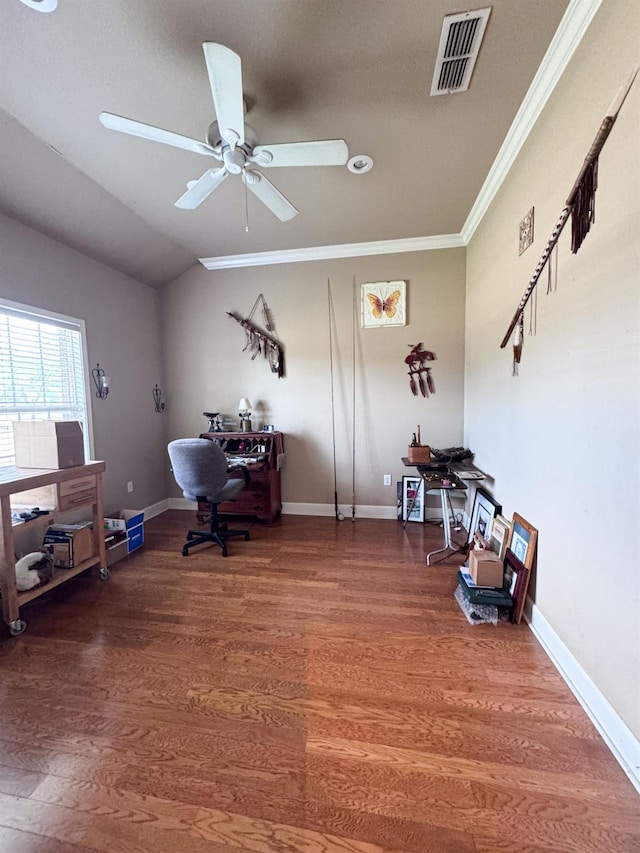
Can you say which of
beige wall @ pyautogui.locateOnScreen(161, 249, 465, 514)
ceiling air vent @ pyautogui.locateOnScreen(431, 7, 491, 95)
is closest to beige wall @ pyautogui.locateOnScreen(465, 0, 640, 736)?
ceiling air vent @ pyautogui.locateOnScreen(431, 7, 491, 95)

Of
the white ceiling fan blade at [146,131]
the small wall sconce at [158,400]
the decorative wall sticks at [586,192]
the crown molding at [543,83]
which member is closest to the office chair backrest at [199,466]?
the small wall sconce at [158,400]

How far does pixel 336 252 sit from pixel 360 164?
125 centimetres

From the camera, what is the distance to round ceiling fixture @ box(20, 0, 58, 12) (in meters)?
1.24

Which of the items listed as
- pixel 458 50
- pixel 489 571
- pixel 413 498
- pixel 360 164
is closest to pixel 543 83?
pixel 458 50

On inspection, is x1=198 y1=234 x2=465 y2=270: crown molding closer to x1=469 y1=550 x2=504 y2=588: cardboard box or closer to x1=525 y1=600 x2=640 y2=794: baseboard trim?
x1=469 y1=550 x2=504 y2=588: cardboard box

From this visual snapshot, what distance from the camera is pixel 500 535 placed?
86.3 inches

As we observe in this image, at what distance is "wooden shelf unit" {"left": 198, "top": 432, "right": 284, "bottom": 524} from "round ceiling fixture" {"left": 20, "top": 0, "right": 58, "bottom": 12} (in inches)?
111

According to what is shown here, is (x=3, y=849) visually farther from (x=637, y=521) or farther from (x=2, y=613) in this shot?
(x=637, y=521)

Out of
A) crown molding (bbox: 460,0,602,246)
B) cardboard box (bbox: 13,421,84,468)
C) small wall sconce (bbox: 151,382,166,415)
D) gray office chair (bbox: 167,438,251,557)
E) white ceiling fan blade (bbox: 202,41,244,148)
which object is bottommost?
gray office chair (bbox: 167,438,251,557)

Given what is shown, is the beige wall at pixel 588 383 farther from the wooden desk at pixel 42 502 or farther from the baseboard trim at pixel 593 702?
the wooden desk at pixel 42 502

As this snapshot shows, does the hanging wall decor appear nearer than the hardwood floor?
No

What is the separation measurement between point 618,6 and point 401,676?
282 centimetres

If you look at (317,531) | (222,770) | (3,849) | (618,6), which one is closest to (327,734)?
(222,770)

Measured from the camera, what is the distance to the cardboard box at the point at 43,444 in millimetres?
2123
